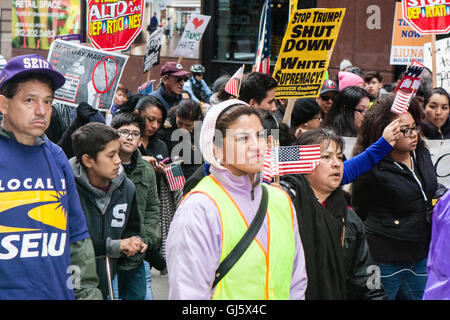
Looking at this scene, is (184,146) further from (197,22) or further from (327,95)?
(197,22)

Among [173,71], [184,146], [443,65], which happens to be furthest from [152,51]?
[443,65]

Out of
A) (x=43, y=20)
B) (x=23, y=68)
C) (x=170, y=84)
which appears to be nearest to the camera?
(x=23, y=68)

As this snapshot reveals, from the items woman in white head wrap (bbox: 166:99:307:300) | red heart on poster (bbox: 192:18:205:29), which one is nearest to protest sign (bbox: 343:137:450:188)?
woman in white head wrap (bbox: 166:99:307:300)

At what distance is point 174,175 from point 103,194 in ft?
7.31

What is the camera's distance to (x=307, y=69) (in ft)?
20.2

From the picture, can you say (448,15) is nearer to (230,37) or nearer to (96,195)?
(96,195)

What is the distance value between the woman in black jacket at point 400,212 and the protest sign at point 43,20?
45.8ft

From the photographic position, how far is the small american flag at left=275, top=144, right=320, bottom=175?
370cm

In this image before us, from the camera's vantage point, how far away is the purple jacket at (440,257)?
11.0 feet

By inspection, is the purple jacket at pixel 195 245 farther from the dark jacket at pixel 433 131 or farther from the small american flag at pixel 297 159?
the dark jacket at pixel 433 131

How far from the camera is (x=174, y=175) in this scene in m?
6.62

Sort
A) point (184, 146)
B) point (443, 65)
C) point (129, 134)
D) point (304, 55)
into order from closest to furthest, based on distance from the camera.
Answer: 1. point (129, 134)
2. point (304, 55)
3. point (184, 146)
4. point (443, 65)

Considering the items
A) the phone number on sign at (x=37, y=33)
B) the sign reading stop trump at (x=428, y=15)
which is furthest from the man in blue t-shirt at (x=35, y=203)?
the phone number on sign at (x=37, y=33)

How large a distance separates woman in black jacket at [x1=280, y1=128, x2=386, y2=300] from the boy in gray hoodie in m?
1.21
